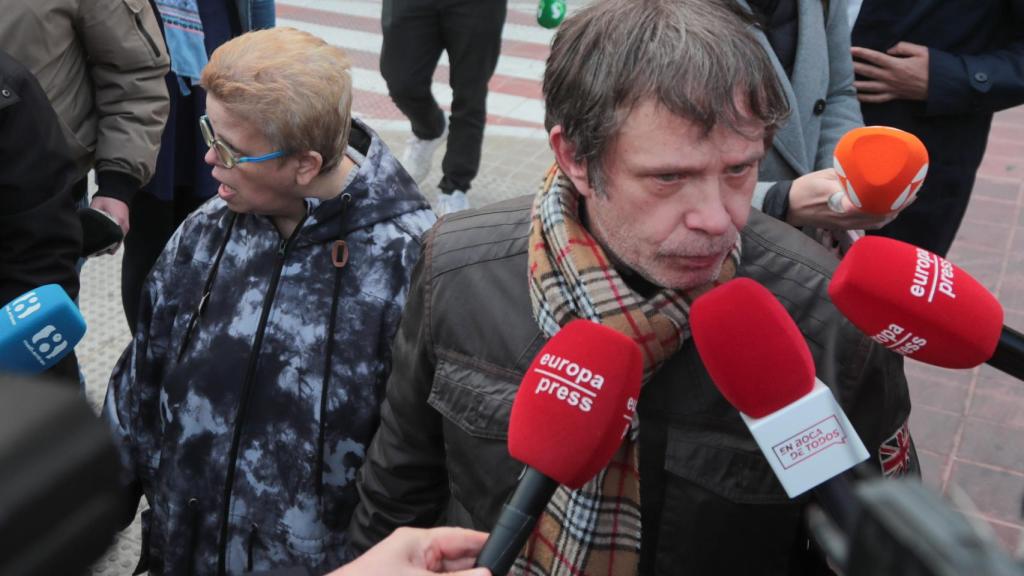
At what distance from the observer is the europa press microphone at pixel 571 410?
4.15 ft

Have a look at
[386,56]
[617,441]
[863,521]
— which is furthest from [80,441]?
[386,56]

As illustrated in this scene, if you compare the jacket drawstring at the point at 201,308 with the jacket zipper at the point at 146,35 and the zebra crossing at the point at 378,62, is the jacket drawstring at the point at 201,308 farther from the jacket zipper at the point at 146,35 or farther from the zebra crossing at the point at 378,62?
the zebra crossing at the point at 378,62

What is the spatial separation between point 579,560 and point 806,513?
374mm

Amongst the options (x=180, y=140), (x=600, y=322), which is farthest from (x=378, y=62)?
(x=600, y=322)

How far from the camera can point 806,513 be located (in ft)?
5.49

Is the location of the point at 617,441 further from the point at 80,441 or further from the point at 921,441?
the point at 921,441

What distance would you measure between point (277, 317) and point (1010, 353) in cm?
157

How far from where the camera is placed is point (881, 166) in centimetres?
187

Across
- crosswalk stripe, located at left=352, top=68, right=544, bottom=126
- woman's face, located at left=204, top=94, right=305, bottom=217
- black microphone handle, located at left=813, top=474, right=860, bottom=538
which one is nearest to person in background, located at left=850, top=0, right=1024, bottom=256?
woman's face, located at left=204, top=94, right=305, bottom=217

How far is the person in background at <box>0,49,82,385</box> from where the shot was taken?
8.23 ft

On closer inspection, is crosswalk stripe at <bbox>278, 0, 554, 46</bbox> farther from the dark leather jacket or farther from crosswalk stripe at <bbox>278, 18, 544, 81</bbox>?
the dark leather jacket

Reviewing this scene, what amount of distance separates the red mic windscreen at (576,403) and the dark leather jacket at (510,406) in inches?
12.7

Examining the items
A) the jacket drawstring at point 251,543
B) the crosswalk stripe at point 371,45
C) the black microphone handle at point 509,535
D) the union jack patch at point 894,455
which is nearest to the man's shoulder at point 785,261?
the union jack patch at point 894,455

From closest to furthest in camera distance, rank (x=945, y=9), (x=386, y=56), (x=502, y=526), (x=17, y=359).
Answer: (x=502, y=526)
(x=17, y=359)
(x=945, y=9)
(x=386, y=56)
